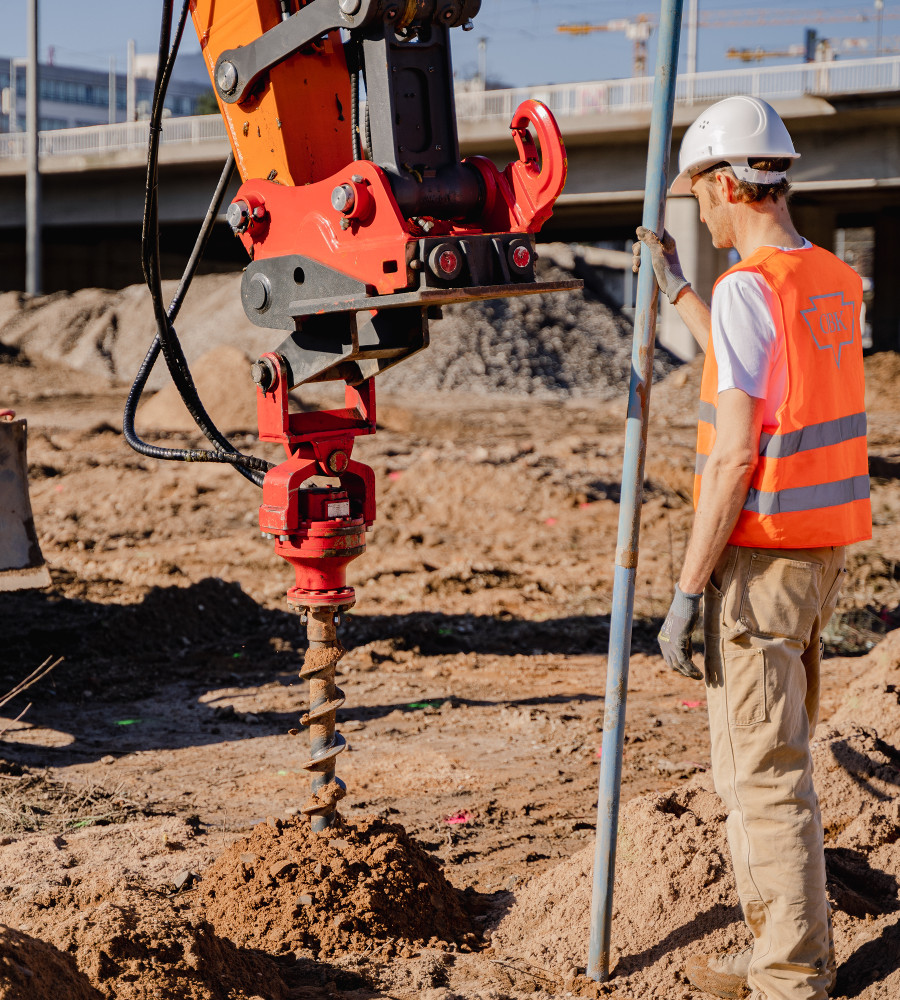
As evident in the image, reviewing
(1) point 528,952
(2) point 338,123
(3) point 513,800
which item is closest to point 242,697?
(3) point 513,800

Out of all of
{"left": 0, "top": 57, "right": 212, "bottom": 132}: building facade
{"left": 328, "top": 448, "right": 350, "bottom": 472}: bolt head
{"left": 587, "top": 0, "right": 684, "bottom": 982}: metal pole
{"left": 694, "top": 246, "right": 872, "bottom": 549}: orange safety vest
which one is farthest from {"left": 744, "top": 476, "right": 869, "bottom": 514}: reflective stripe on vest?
{"left": 0, "top": 57, "right": 212, "bottom": 132}: building facade

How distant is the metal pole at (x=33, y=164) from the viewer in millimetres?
26500

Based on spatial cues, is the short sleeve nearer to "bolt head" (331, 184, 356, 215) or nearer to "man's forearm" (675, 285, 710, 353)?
"man's forearm" (675, 285, 710, 353)

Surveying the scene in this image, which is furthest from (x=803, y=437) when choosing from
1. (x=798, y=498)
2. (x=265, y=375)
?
(x=265, y=375)

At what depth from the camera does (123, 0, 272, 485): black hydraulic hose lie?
4.02 m

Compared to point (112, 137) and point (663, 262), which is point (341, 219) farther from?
point (112, 137)

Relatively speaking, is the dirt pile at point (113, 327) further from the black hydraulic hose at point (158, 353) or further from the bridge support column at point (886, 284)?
the black hydraulic hose at point (158, 353)

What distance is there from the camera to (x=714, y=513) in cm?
286

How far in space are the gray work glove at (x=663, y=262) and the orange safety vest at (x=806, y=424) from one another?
0.30 meters

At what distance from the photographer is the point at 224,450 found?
13.3ft

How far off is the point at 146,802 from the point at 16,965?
2.66 meters

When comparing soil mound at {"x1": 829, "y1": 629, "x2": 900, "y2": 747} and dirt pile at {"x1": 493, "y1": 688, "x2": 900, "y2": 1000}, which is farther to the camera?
soil mound at {"x1": 829, "y1": 629, "x2": 900, "y2": 747}

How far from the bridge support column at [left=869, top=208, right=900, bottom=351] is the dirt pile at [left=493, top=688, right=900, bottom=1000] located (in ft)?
91.9

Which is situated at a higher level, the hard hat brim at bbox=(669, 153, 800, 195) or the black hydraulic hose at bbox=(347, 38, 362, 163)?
the black hydraulic hose at bbox=(347, 38, 362, 163)
